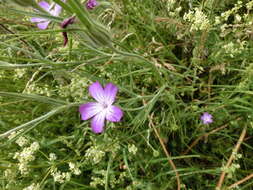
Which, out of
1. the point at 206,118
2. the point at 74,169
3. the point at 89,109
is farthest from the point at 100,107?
the point at 206,118

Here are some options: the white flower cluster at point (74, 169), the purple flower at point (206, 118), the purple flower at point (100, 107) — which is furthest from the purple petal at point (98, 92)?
the purple flower at point (206, 118)

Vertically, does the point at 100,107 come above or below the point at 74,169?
above

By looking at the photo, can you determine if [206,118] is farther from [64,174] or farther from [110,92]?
[64,174]

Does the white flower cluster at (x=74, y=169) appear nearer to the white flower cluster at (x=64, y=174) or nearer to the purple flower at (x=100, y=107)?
the white flower cluster at (x=64, y=174)

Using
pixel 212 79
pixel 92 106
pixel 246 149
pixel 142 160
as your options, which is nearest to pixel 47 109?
pixel 92 106

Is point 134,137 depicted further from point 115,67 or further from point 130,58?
point 130,58

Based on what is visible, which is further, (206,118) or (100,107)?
(206,118)

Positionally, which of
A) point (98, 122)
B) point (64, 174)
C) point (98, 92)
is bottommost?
point (64, 174)
